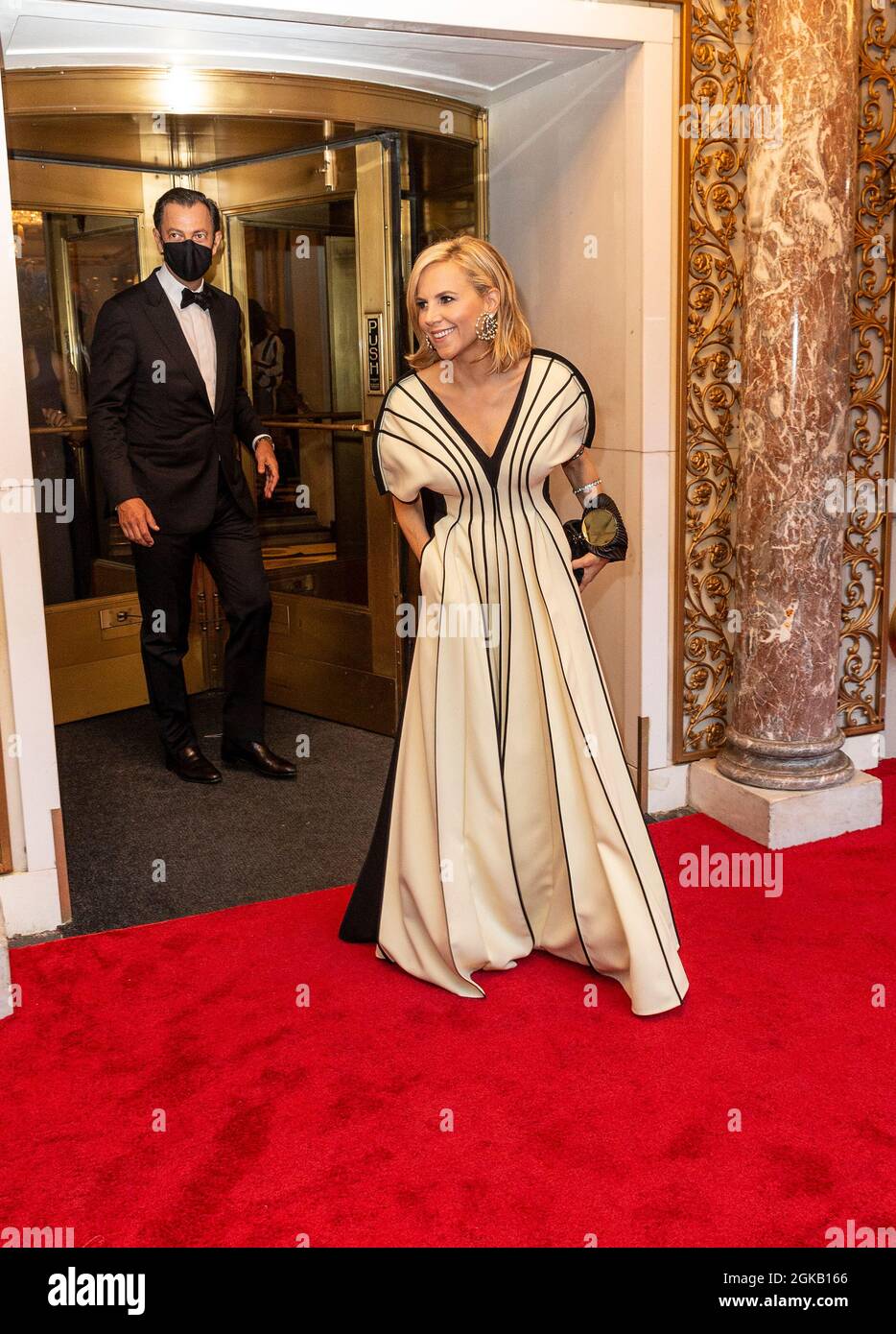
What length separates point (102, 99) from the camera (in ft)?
14.2

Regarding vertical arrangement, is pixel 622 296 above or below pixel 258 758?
above

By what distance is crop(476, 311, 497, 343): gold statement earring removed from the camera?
115 inches

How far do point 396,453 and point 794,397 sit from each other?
1.38 metres

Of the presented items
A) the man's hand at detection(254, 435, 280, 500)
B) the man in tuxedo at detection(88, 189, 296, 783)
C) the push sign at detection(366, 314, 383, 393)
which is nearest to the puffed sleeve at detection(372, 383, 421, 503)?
the man in tuxedo at detection(88, 189, 296, 783)

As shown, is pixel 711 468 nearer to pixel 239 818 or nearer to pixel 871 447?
pixel 871 447

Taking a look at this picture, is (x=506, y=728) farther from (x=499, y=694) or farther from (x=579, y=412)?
(x=579, y=412)

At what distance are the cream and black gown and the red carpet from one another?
0.17m

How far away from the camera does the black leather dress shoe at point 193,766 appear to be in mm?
4586

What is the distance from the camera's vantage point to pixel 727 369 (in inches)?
159

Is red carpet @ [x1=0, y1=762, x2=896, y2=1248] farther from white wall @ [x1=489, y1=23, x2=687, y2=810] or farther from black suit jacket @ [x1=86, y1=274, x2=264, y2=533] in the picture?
black suit jacket @ [x1=86, y1=274, x2=264, y2=533]

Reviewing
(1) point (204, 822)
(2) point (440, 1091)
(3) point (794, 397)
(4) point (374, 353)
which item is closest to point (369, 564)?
(4) point (374, 353)

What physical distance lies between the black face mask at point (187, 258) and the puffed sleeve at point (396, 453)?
152 cm

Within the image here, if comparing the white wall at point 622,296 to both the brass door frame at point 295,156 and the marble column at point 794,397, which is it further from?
the brass door frame at point 295,156

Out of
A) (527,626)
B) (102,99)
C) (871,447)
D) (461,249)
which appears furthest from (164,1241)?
(102,99)
